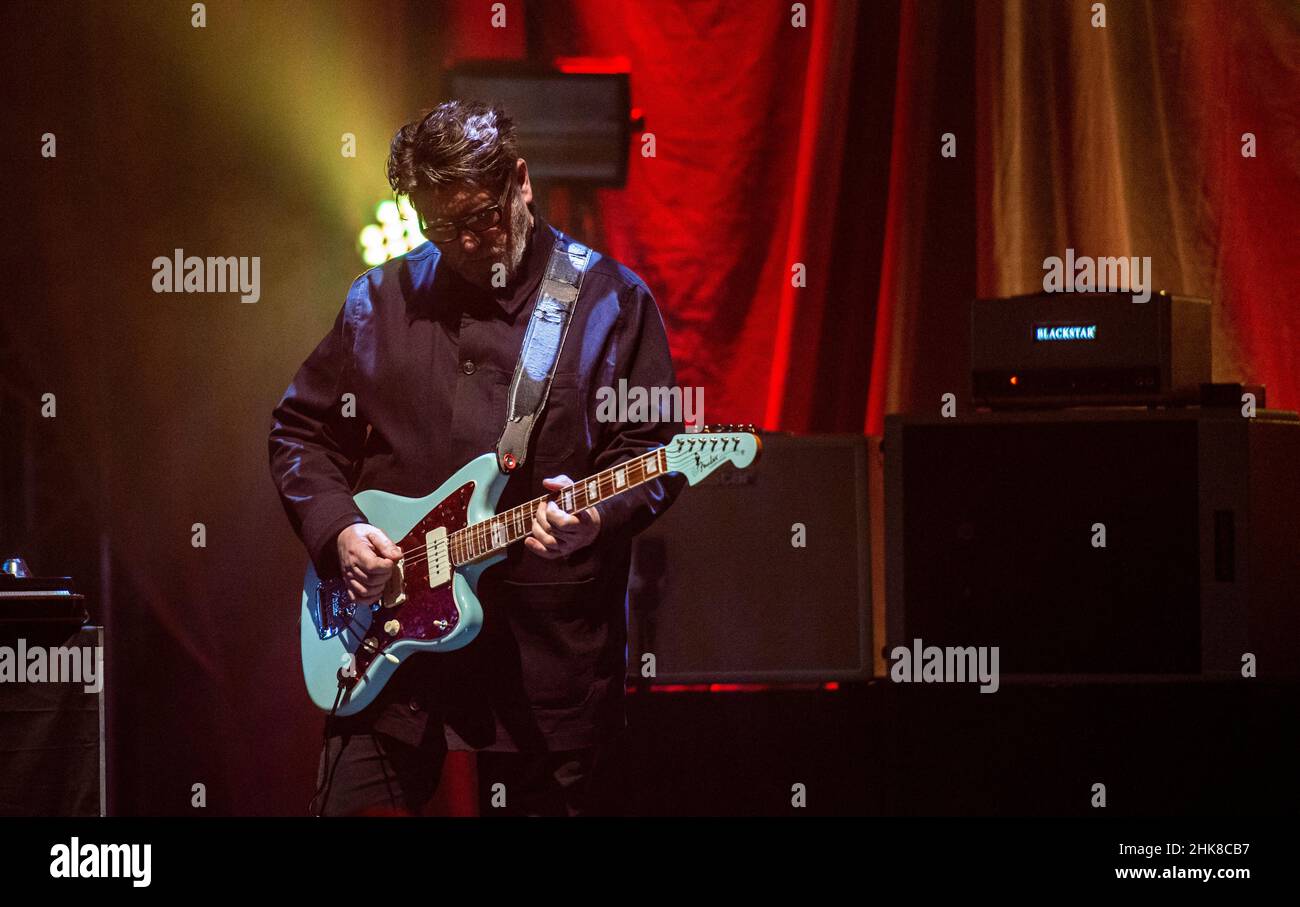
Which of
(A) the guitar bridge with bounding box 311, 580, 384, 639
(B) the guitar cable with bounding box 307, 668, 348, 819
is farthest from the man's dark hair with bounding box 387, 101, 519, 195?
(B) the guitar cable with bounding box 307, 668, 348, 819

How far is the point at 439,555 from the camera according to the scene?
2.68 m

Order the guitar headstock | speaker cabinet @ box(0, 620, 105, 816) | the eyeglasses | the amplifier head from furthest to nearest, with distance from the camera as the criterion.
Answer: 1. the amplifier head
2. speaker cabinet @ box(0, 620, 105, 816)
3. the eyeglasses
4. the guitar headstock

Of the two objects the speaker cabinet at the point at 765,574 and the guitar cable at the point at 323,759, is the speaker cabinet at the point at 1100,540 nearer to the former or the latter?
the speaker cabinet at the point at 765,574

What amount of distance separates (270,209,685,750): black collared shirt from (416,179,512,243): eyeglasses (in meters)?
0.12

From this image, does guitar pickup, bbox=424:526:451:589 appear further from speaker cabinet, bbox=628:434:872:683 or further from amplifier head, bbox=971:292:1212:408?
amplifier head, bbox=971:292:1212:408

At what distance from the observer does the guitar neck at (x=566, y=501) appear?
8.52 feet

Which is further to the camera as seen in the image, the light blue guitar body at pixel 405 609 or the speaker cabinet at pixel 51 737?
the speaker cabinet at pixel 51 737

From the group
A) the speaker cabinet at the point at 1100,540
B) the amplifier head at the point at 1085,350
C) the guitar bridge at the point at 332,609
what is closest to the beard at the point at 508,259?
the guitar bridge at the point at 332,609

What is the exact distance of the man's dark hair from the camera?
2666mm

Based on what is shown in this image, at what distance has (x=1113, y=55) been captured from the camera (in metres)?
3.73

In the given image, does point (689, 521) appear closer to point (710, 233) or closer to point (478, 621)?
point (478, 621)

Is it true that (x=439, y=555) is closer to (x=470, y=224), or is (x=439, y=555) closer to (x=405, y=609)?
(x=405, y=609)

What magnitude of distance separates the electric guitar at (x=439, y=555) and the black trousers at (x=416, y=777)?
0.10 m
